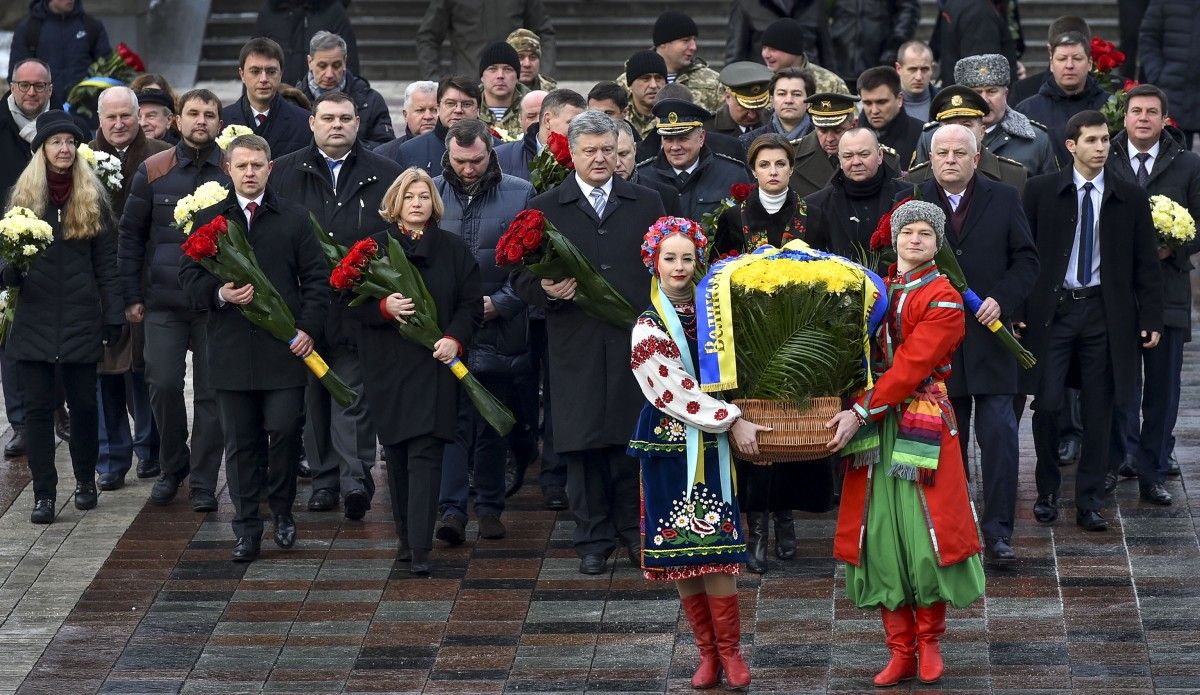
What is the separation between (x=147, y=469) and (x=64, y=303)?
1.33 m

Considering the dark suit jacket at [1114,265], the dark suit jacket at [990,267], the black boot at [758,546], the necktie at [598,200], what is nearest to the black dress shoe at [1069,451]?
the dark suit jacket at [1114,265]

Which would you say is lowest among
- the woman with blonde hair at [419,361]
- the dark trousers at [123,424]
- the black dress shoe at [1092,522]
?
the black dress shoe at [1092,522]

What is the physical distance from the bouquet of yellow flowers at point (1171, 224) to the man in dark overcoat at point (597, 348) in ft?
8.59

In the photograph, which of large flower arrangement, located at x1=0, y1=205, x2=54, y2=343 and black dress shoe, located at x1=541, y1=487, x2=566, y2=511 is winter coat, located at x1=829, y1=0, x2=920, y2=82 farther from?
large flower arrangement, located at x1=0, y1=205, x2=54, y2=343

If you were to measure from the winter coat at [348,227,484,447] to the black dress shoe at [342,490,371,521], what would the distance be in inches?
35.2

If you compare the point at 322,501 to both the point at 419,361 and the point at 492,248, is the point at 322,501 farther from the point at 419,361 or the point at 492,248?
the point at 492,248

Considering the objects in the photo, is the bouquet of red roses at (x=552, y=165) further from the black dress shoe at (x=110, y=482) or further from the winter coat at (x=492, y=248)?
the black dress shoe at (x=110, y=482)

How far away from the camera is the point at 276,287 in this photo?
381 inches

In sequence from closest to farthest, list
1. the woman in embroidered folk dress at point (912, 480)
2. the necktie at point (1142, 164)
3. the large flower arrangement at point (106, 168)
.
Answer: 1. the woman in embroidered folk dress at point (912, 480)
2. the necktie at point (1142, 164)
3. the large flower arrangement at point (106, 168)

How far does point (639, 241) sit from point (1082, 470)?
2.51m

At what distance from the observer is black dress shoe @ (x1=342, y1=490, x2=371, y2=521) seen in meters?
10.2

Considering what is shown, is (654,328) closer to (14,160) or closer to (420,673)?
(420,673)

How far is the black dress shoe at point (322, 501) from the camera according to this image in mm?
10484

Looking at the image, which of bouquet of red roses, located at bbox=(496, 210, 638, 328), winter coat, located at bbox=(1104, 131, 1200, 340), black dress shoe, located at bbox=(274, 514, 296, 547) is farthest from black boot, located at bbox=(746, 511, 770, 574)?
winter coat, located at bbox=(1104, 131, 1200, 340)
